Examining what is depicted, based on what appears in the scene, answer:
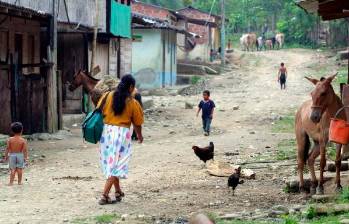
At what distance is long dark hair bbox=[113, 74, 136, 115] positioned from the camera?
913 cm

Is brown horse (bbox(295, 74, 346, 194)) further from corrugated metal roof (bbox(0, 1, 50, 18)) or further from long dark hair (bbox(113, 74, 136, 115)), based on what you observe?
corrugated metal roof (bbox(0, 1, 50, 18))

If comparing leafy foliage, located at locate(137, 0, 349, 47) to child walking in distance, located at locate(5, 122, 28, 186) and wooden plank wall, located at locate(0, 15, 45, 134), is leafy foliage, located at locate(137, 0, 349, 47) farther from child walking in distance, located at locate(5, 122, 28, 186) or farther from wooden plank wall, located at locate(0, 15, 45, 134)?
child walking in distance, located at locate(5, 122, 28, 186)

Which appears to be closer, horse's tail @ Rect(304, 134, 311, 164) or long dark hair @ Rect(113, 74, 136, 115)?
long dark hair @ Rect(113, 74, 136, 115)

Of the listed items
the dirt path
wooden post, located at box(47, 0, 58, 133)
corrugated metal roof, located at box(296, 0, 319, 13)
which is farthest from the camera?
wooden post, located at box(47, 0, 58, 133)

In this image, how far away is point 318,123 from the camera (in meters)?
9.81

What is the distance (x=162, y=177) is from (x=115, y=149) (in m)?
2.94

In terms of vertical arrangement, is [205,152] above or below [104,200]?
above

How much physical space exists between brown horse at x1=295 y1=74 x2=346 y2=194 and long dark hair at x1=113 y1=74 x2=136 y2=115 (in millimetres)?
2471

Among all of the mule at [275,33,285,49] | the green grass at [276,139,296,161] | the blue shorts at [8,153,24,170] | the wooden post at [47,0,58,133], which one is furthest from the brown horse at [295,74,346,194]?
the mule at [275,33,285,49]

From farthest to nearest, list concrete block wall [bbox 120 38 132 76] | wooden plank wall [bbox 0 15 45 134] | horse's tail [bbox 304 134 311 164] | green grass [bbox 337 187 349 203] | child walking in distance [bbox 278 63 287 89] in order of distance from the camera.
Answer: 1. child walking in distance [bbox 278 63 287 89]
2. concrete block wall [bbox 120 38 132 76]
3. wooden plank wall [bbox 0 15 45 134]
4. horse's tail [bbox 304 134 311 164]
5. green grass [bbox 337 187 349 203]

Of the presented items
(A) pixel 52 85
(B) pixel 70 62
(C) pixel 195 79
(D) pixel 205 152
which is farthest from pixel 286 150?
(C) pixel 195 79

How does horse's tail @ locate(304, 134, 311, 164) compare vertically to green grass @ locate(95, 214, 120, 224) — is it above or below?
above

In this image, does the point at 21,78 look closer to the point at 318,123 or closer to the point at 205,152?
the point at 205,152

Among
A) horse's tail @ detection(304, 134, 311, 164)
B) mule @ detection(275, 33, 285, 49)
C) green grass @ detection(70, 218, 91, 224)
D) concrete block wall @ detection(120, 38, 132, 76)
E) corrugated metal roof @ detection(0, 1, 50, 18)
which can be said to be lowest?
green grass @ detection(70, 218, 91, 224)
